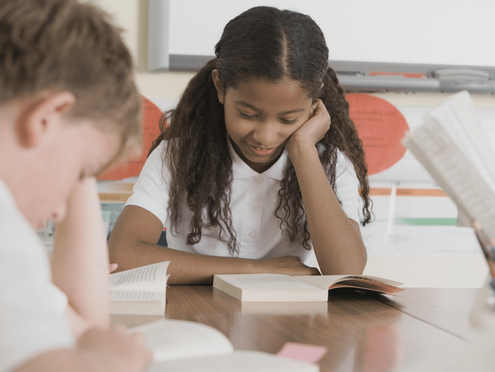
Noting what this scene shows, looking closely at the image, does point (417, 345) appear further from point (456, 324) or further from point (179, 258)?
point (179, 258)

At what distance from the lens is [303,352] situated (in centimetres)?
55

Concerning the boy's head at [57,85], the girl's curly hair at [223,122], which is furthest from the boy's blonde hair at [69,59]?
the girl's curly hair at [223,122]

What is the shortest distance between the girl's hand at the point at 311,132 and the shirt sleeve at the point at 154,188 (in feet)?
1.05

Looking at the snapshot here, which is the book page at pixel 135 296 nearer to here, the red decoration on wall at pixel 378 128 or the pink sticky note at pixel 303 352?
the pink sticky note at pixel 303 352

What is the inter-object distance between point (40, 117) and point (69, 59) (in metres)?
0.05

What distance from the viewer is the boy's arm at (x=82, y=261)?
1.86 ft

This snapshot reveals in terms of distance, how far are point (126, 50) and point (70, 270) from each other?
0.88 ft

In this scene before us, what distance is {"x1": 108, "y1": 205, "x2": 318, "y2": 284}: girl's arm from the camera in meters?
0.99

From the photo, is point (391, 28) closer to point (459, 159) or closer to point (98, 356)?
point (459, 159)

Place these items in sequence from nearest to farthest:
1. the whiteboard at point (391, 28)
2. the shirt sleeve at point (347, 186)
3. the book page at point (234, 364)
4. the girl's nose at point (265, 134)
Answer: the book page at point (234, 364) → the girl's nose at point (265, 134) → the shirt sleeve at point (347, 186) → the whiteboard at point (391, 28)

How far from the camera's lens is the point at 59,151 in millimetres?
385

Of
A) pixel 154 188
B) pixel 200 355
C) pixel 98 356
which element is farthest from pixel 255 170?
pixel 98 356

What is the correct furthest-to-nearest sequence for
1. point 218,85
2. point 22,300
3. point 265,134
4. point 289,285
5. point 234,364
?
point 218,85
point 265,134
point 289,285
point 234,364
point 22,300

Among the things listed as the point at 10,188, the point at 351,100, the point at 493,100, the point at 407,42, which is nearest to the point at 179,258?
the point at 10,188
